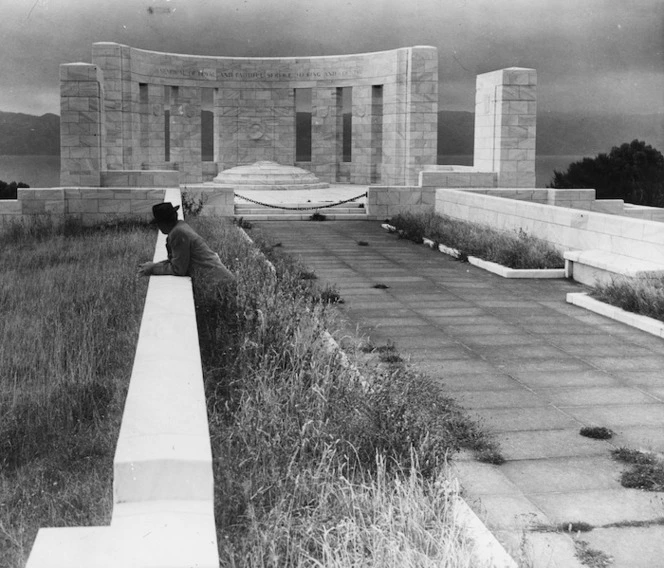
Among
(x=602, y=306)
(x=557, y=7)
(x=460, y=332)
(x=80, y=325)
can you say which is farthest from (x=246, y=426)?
(x=557, y=7)

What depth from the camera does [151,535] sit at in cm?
321

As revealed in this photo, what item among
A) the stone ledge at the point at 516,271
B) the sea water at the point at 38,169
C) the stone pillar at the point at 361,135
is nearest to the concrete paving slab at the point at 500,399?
the stone ledge at the point at 516,271

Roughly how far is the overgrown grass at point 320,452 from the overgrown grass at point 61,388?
690 mm

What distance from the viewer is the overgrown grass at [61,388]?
4656 mm

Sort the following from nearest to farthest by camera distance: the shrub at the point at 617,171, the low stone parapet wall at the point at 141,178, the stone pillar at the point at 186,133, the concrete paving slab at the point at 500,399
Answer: the concrete paving slab at the point at 500,399, the low stone parapet wall at the point at 141,178, the stone pillar at the point at 186,133, the shrub at the point at 617,171

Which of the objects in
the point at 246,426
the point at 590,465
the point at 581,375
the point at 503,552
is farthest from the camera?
the point at 581,375

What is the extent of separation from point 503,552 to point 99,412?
320cm

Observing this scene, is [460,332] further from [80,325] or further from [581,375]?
[80,325]

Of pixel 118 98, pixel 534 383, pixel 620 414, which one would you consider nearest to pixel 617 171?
pixel 118 98

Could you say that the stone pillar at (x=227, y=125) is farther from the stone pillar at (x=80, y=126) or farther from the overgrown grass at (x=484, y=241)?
the overgrown grass at (x=484, y=241)

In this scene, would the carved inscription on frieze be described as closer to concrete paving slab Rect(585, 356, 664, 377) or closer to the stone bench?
the stone bench

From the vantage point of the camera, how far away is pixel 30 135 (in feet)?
278

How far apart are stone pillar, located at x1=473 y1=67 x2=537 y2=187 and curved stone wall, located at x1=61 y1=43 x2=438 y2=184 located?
240 inches

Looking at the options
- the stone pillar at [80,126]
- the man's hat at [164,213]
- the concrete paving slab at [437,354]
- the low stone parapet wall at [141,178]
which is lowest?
the concrete paving slab at [437,354]
